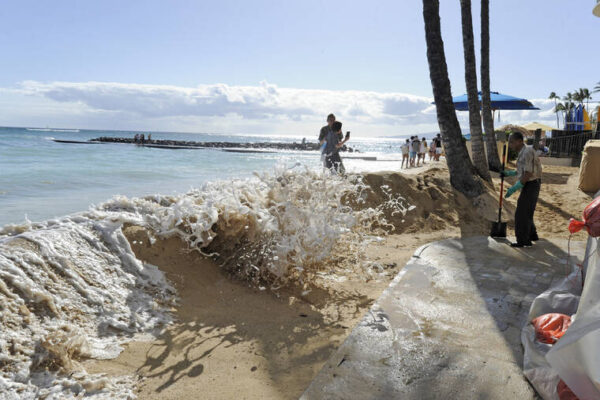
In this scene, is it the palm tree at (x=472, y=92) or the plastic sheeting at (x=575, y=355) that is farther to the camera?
the palm tree at (x=472, y=92)

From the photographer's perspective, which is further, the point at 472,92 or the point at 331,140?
the point at 472,92

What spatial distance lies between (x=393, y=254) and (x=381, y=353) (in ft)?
10.2

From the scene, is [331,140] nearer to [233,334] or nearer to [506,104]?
[233,334]

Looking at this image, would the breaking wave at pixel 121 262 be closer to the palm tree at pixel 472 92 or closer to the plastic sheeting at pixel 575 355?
the plastic sheeting at pixel 575 355

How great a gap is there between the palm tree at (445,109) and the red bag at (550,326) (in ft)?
19.7

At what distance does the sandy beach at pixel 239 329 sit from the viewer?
8.34 feet

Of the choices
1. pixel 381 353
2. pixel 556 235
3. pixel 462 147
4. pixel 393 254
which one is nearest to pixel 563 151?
pixel 462 147

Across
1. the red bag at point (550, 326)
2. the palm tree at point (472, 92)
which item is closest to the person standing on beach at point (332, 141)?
the palm tree at point (472, 92)

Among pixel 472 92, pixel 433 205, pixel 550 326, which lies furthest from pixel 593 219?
pixel 472 92

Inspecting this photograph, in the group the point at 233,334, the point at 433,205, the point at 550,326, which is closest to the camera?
the point at 550,326

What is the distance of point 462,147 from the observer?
850 centimetres

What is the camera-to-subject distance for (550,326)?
8.79 ft

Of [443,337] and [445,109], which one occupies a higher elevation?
[445,109]

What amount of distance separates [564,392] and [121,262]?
346cm
